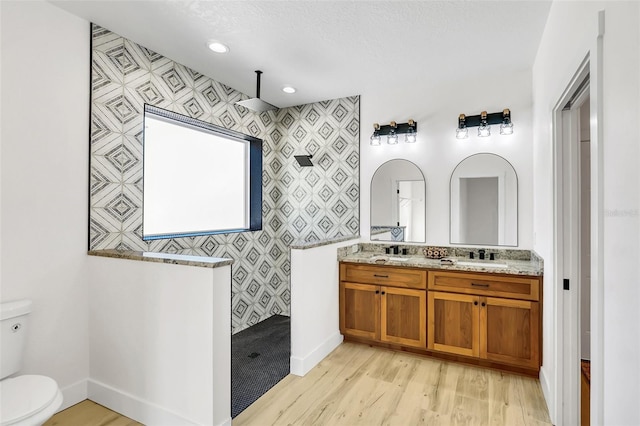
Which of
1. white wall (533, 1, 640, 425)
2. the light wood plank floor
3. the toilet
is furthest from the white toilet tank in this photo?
white wall (533, 1, 640, 425)

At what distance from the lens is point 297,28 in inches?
92.2

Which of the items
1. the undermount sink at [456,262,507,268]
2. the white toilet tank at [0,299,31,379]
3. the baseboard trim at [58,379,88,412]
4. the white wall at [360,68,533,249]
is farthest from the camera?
the white wall at [360,68,533,249]

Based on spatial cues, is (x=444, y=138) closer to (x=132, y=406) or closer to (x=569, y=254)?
(x=569, y=254)

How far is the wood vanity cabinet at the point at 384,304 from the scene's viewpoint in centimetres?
A: 293

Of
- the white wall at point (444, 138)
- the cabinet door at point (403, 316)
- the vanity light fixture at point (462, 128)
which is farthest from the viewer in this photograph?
the vanity light fixture at point (462, 128)

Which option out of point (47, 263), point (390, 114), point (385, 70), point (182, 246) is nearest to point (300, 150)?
point (390, 114)

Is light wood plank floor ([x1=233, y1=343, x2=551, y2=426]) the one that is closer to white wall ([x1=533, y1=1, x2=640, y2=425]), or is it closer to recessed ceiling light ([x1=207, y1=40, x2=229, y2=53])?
white wall ([x1=533, y1=1, x2=640, y2=425])

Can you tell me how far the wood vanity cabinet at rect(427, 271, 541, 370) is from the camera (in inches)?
100

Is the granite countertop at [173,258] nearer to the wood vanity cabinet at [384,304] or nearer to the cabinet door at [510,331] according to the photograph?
the wood vanity cabinet at [384,304]

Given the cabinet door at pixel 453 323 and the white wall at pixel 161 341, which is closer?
the white wall at pixel 161 341

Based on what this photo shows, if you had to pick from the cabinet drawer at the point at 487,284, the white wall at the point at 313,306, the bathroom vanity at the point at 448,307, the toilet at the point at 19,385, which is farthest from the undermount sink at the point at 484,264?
the toilet at the point at 19,385

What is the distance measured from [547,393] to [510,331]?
0.48 metres

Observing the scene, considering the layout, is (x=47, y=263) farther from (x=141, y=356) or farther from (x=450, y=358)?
(x=450, y=358)

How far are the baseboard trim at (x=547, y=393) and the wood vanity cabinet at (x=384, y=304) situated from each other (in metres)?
0.84
